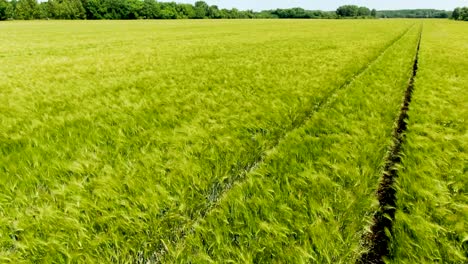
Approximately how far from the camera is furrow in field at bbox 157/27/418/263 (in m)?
2.05

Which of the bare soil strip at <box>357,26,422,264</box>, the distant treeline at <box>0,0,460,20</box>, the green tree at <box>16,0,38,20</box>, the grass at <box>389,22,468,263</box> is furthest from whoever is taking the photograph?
the distant treeline at <box>0,0,460,20</box>

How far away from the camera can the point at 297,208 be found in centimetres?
249

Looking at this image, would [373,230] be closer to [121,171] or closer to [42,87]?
[121,171]

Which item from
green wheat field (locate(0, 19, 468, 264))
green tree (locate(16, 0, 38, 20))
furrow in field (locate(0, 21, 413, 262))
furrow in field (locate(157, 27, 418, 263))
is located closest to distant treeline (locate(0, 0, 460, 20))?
green tree (locate(16, 0, 38, 20))

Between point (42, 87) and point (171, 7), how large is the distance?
5885 inches

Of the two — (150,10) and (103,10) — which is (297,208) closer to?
(103,10)

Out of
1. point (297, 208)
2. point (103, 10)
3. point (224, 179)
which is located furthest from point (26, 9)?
point (297, 208)

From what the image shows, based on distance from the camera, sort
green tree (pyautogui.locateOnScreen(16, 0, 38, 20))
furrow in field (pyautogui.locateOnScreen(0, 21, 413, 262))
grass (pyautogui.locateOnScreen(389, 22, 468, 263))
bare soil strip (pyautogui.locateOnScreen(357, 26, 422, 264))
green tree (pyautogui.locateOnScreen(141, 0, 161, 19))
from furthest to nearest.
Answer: green tree (pyautogui.locateOnScreen(141, 0, 161, 19))
green tree (pyautogui.locateOnScreen(16, 0, 38, 20))
furrow in field (pyautogui.locateOnScreen(0, 21, 413, 262))
bare soil strip (pyautogui.locateOnScreen(357, 26, 422, 264))
grass (pyautogui.locateOnScreen(389, 22, 468, 263))

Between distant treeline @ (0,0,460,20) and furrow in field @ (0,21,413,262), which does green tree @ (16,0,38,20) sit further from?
furrow in field @ (0,21,413,262)

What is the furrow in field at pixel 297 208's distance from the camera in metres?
2.05

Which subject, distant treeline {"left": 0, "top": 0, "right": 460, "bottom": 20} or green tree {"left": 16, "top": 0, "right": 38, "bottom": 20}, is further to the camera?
distant treeline {"left": 0, "top": 0, "right": 460, "bottom": 20}

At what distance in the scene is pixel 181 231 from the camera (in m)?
2.34

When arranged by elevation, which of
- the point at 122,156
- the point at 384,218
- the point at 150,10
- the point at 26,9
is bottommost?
the point at 384,218

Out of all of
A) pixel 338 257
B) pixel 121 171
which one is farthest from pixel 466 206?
pixel 121 171
